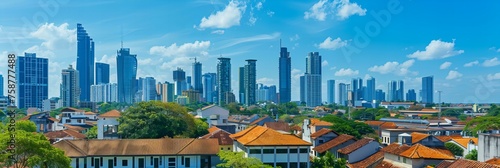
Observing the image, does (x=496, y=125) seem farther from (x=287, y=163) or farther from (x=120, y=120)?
(x=120, y=120)

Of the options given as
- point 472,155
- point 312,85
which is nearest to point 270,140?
point 472,155

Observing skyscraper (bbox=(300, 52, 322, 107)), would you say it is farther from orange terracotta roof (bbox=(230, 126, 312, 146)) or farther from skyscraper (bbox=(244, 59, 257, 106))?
orange terracotta roof (bbox=(230, 126, 312, 146))

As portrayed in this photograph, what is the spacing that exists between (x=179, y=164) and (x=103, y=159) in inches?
169

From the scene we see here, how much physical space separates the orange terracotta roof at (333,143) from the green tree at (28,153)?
2069 centimetres

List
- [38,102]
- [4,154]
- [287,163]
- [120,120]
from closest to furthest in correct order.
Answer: [4,154] < [287,163] < [120,120] < [38,102]

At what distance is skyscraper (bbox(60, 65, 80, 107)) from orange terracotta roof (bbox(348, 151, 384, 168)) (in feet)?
406

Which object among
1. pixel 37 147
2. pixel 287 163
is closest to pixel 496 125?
pixel 287 163

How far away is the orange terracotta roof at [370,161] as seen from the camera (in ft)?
95.8

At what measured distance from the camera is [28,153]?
56.5ft

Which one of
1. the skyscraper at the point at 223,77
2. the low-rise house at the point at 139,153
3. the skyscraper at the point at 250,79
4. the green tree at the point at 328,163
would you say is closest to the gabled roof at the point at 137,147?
the low-rise house at the point at 139,153

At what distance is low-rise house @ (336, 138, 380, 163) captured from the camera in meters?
30.7

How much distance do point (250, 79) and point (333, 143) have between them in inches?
5410

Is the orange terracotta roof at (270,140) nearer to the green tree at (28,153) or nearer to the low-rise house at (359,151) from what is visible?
the low-rise house at (359,151)

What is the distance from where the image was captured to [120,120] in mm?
36000
